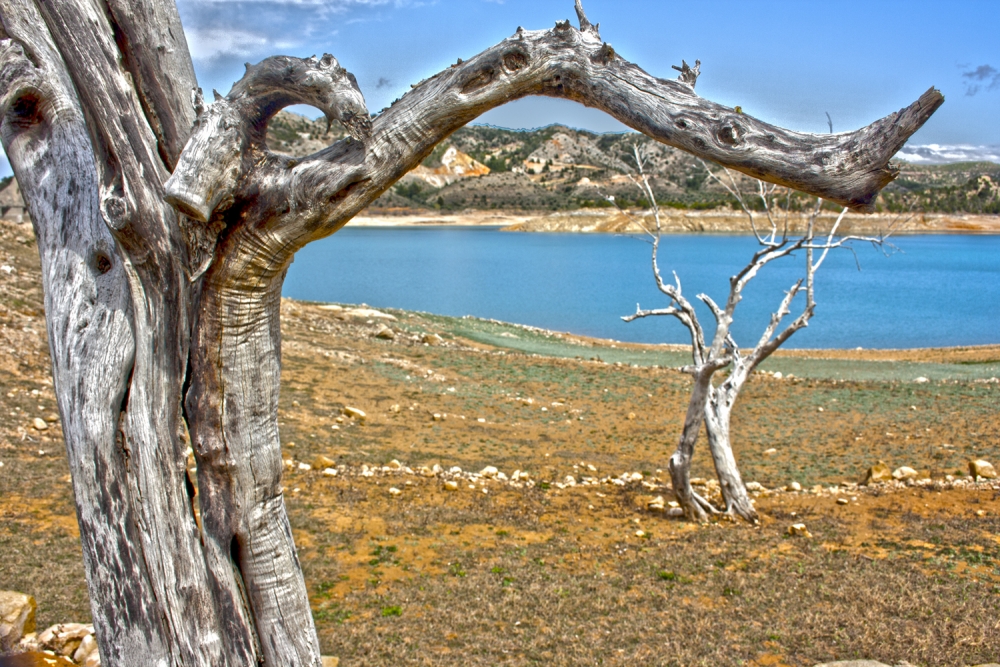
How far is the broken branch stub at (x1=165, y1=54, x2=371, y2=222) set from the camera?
2.65 m

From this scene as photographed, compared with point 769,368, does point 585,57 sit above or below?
above

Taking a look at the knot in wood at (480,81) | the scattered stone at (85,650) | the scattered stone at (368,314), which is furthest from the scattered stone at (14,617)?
the scattered stone at (368,314)

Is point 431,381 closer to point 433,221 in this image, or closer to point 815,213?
point 815,213

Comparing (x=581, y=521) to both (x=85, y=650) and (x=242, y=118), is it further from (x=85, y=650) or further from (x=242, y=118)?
(x=242, y=118)

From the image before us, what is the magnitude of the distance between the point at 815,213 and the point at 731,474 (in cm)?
282

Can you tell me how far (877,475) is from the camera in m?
9.94

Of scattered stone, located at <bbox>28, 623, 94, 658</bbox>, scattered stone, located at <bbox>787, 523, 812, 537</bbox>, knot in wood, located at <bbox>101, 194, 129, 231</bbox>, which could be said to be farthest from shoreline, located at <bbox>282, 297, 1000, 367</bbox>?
knot in wood, located at <bbox>101, 194, 129, 231</bbox>

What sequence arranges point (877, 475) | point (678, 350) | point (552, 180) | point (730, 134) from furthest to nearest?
point (552, 180)
point (678, 350)
point (877, 475)
point (730, 134)

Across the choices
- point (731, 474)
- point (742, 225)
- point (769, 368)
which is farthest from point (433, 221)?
point (731, 474)

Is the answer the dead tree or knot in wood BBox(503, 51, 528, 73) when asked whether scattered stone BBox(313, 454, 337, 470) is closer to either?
the dead tree

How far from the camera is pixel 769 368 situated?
20.3 m

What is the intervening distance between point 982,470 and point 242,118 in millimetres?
10204

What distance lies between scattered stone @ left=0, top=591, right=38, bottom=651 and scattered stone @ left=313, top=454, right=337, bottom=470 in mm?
4630

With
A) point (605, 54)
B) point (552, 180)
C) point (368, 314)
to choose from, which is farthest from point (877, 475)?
point (552, 180)
